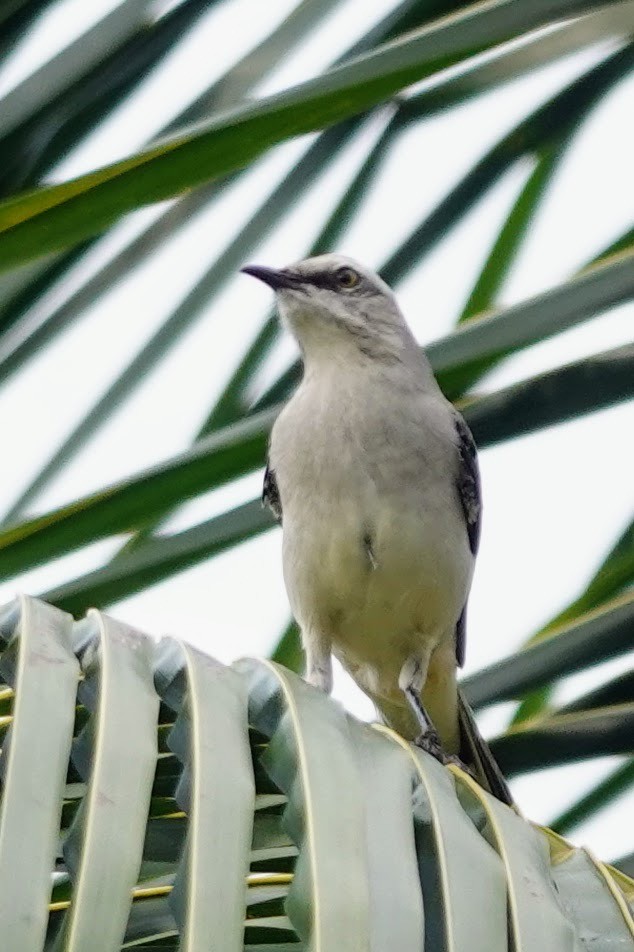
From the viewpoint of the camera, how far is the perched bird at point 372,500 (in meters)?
5.23

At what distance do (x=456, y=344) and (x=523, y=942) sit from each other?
147cm

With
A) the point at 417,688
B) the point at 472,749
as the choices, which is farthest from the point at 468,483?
the point at 472,749

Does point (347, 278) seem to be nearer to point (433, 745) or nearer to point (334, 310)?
point (334, 310)

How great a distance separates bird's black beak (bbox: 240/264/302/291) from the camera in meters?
5.63

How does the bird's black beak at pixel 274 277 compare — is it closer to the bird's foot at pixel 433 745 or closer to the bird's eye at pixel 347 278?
the bird's eye at pixel 347 278

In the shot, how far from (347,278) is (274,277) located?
18.0 inches

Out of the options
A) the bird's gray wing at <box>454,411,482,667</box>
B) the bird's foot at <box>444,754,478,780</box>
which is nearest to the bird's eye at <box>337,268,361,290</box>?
the bird's gray wing at <box>454,411,482,667</box>

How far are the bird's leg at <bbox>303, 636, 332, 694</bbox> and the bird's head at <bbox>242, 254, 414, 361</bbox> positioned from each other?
987mm

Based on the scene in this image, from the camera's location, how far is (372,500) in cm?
520

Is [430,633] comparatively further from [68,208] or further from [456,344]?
[68,208]

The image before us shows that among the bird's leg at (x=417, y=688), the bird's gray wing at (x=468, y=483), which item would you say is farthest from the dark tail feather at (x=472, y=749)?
the bird's gray wing at (x=468, y=483)

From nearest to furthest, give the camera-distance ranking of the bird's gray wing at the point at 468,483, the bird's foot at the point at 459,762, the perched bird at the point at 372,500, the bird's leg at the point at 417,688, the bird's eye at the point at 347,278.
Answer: the perched bird at the point at 372,500 → the bird's foot at the point at 459,762 → the bird's gray wing at the point at 468,483 → the bird's leg at the point at 417,688 → the bird's eye at the point at 347,278

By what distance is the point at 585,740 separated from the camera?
10.1 ft

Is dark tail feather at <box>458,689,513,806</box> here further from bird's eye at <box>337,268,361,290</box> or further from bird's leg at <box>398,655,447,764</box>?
bird's eye at <box>337,268,361,290</box>
